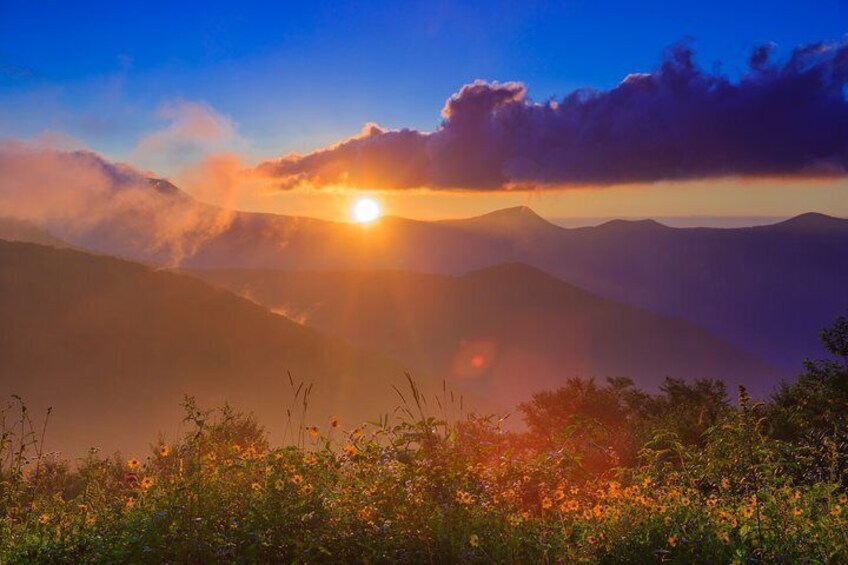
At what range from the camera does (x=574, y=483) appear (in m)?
6.28

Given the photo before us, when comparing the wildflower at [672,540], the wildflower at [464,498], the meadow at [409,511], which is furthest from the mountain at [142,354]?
the wildflower at [672,540]

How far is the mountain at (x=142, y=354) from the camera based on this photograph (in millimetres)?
121438

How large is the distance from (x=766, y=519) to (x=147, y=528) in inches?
162

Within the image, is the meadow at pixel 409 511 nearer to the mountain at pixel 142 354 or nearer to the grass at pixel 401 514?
the grass at pixel 401 514

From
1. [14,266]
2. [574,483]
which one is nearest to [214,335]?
[14,266]

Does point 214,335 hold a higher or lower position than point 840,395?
lower

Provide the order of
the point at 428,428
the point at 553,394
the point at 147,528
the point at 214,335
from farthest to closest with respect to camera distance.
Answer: the point at 214,335, the point at 553,394, the point at 428,428, the point at 147,528

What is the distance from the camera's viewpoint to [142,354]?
442ft

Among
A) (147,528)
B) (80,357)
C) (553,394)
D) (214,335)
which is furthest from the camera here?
(214,335)

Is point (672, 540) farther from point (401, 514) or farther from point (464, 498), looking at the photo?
point (401, 514)

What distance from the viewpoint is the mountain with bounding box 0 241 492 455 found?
121438 millimetres

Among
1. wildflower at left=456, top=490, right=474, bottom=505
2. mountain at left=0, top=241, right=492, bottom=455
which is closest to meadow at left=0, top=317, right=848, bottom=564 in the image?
wildflower at left=456, top=490, right=474, bottom=505

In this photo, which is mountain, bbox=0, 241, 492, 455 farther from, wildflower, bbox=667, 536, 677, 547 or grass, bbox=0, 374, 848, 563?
wildflower, bbox=667, 536, 677, 547

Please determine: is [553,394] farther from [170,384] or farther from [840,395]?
[170,384]
